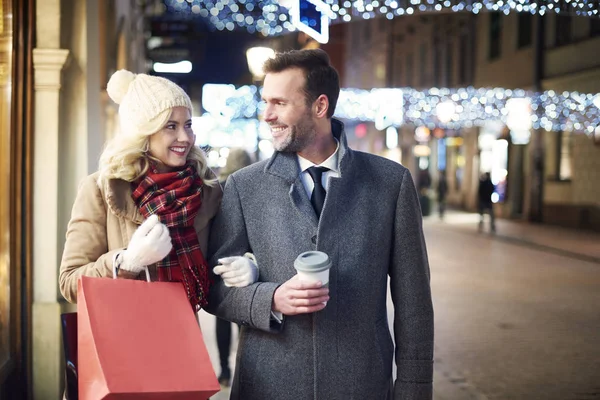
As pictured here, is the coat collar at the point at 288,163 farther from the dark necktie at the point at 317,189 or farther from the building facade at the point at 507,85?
the building facade at the point at 507,85

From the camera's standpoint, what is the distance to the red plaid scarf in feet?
9.59

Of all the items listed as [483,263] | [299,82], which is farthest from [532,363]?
[483,263]

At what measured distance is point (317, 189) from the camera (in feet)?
10.1

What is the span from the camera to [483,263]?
639 inches

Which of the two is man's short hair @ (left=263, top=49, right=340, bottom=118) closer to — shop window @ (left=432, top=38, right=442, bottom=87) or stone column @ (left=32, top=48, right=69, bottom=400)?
stone column @ (left=32, top=48, right=69, bottom=400)

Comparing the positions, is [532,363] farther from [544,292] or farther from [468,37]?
[468,37]

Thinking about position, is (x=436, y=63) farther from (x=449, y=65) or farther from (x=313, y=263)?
(x=313, y=263)

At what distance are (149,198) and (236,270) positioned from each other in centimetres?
42

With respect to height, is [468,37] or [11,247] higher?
[468,37]

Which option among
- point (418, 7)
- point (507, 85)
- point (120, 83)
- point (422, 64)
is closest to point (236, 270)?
point (120, 83)

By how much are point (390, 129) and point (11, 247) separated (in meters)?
42.7

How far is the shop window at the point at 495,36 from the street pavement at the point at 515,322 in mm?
14097

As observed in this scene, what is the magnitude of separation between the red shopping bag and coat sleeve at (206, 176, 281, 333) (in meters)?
0.20

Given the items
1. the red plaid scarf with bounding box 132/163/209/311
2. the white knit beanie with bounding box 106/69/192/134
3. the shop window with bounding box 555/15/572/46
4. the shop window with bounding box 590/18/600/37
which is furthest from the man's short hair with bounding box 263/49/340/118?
the shop window with bounding box 555/15/572/46
